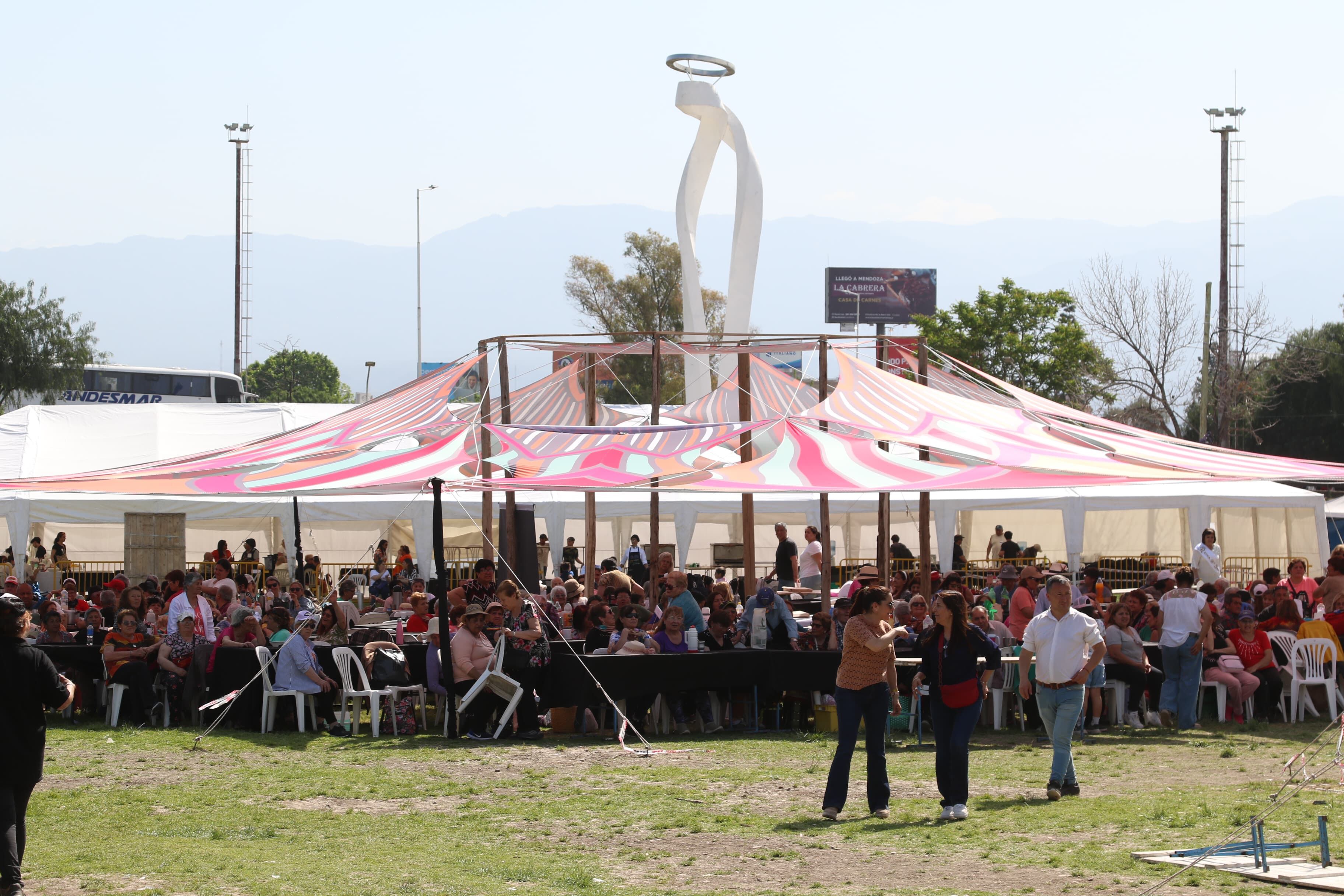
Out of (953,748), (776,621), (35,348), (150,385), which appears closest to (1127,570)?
(776,621)

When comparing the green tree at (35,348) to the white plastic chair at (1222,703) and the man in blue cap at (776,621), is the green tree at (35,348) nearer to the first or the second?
the man in blue cap at (776,621)

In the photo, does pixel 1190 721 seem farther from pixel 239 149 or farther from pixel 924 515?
pixel 239 149

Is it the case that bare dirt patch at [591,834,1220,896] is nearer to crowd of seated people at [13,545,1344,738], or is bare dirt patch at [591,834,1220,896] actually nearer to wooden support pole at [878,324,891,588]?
crowd of seated people at [13,545,1344,738]

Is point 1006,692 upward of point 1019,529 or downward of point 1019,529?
downward

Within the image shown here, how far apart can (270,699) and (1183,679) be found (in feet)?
23.2

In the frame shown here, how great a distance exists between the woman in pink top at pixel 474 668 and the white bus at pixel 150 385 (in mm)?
28147

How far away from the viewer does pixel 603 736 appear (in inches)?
420

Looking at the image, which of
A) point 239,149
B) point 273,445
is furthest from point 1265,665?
point 239,149

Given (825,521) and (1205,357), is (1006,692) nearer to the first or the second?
(825,521)

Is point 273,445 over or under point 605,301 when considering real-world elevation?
under

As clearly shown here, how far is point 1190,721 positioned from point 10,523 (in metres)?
16.1

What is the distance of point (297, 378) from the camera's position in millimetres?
82312

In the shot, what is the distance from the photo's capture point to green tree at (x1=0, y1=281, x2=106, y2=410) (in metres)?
35.4

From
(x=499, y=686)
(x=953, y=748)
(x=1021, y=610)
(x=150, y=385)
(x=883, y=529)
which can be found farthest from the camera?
(x=150, y=385)
